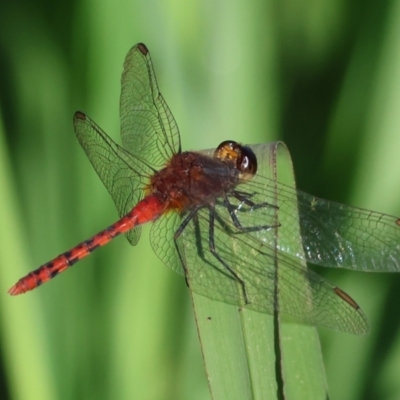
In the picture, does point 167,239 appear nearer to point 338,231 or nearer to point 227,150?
point 227,150

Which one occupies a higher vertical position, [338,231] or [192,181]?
[192,181]

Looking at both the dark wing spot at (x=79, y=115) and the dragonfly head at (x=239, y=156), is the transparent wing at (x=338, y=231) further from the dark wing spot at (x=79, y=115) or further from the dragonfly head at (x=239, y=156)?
the dark wing spot at (x=79, y=115)

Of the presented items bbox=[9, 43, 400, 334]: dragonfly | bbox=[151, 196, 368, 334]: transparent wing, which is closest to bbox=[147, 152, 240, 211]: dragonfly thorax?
bbox=[9, 43, 400, 334]: dragonfly

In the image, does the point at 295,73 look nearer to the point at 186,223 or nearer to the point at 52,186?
the point at 186,223

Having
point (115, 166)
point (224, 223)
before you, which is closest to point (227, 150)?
point (224, 223)

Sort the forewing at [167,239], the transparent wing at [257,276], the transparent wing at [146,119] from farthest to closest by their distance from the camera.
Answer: the transparent wing at [146,119], the forewing at [167,239], the transparent wing at [257,276]

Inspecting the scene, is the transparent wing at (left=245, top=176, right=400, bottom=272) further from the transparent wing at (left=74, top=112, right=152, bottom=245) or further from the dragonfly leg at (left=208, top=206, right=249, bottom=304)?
the transparent wing at (left=74, top=112, right=152, bottom=245)

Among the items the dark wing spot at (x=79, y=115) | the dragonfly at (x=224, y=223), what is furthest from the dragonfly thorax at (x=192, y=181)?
the dark wing spot at (x=79, y=115)
